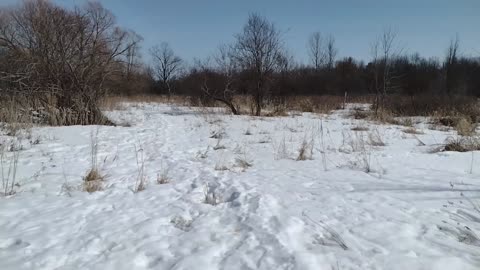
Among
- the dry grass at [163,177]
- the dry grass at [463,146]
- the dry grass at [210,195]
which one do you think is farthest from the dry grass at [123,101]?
the dry grass at [463,146]

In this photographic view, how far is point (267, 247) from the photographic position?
7.00 ft

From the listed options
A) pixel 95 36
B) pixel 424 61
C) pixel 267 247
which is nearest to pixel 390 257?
pixel 267 247

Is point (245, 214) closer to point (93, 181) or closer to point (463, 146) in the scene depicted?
point (93, 181)

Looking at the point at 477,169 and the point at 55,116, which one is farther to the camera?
the point at 55,116

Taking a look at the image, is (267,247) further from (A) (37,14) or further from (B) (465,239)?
(A) (37,14)

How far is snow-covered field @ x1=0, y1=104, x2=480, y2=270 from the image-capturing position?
1996 millimetres

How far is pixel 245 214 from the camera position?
2715mm

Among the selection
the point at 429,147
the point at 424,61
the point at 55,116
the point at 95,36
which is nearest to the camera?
the point at 429,147

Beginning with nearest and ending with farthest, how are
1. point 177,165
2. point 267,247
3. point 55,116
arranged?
point 267,247 → point 177,165 → point 55,116

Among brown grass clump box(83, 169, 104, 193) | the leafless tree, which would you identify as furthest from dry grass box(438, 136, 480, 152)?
the leafless tree

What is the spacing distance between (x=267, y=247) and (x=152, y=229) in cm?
89

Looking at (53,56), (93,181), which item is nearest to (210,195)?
(93,181)

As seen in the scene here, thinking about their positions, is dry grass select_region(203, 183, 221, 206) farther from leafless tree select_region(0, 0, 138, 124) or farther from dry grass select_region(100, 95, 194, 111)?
dry grass select_region(100, 95, 194, 111)

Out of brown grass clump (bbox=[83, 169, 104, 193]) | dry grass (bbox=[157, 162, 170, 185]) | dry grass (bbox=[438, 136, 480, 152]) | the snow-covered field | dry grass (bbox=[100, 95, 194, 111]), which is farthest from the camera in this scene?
dry grass (bbox=[100, 95, 194, 111])
